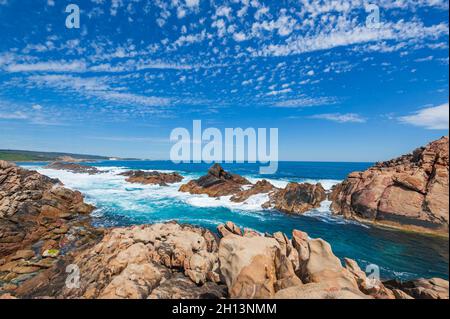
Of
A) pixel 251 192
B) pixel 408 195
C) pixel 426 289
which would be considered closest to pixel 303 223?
pixel 408 195

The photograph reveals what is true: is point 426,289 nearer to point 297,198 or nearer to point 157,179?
point 297,198

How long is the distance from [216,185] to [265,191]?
9.99 metres

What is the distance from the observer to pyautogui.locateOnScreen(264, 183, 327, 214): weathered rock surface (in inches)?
1258

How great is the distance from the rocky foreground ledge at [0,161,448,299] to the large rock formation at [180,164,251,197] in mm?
25334

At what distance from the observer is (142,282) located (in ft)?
28.0

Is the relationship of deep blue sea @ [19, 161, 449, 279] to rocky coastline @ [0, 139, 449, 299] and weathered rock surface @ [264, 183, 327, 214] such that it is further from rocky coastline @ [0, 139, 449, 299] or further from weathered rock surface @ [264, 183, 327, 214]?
rocky coastline @ [0, 139, 449, 299]

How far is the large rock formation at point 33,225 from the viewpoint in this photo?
15281mm

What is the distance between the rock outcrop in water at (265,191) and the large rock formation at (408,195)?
4.48m

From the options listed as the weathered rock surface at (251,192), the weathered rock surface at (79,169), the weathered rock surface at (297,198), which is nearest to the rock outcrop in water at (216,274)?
the weathered rock surface at (297,198)

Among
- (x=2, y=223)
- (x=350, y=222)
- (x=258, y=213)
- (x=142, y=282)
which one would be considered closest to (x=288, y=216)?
(x=258, y=213)

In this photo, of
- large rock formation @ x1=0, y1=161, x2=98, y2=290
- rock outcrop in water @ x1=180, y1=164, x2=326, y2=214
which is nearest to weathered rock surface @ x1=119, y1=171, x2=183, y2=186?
rock outcrop in water @ x1=180, y1=164, x2=326, y2=214
